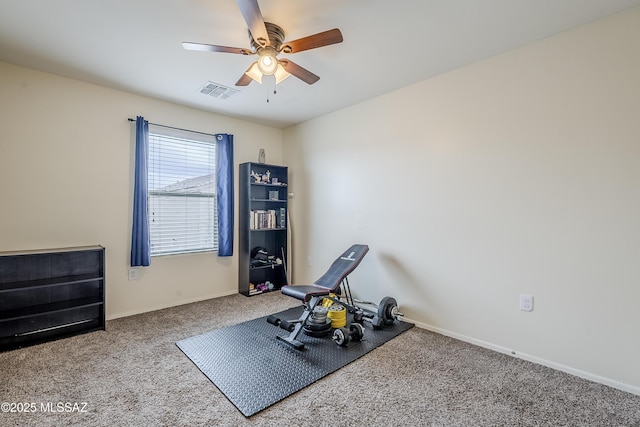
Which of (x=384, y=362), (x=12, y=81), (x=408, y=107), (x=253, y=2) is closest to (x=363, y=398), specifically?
(x=384, y=362)

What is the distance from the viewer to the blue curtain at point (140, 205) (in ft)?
10.8

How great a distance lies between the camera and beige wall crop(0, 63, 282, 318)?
2.70 meters

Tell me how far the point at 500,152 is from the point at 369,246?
1673 mm

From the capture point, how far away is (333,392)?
6.40ft

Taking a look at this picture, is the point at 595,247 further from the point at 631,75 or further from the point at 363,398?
the point at 363,398

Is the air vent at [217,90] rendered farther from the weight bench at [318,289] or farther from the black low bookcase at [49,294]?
the weight bench at [318,289]

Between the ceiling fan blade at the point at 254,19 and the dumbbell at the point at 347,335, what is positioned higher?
the ceiling fan blade at the point at 254,19

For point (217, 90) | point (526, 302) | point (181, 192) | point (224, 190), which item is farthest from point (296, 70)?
point (526, 302)

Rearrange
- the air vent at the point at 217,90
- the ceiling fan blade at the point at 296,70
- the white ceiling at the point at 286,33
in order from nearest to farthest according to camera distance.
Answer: the white ceiling at the point at 286,33, the ceiling fan blade at the point at 296,70, the air vent at the point at 217,90

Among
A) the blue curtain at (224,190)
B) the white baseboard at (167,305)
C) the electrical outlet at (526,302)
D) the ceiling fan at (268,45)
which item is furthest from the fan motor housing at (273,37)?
the white baseboard at (167,305)

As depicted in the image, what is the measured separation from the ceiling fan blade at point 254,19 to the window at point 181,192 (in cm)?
219

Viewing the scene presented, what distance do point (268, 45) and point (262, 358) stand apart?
2337mm

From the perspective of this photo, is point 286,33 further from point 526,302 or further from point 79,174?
point 526,302

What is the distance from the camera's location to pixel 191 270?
12.6 feet
